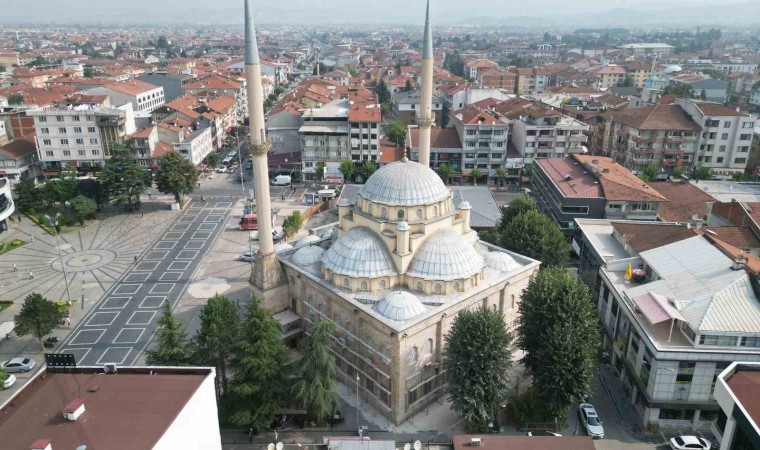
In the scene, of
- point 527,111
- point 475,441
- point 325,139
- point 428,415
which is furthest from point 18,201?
point 527,111

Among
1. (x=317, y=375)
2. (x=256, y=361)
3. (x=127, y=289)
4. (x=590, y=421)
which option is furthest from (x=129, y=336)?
(x=590, y=421)

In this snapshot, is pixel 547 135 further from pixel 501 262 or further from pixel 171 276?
pixel 171 276

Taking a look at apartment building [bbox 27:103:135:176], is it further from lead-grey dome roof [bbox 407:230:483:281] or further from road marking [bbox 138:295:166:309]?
lead-grey dome roof [bbox 407:230:483:281]

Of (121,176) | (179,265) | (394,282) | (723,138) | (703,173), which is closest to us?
(394,282)

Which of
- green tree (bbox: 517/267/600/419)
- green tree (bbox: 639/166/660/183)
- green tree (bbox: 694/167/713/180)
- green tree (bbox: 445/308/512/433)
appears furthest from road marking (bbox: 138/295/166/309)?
green tree (bbox: 694/167/713/180)

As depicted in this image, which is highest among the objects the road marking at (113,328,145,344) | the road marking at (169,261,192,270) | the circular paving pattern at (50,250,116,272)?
the circular paving pattern at (50,250,116,272)

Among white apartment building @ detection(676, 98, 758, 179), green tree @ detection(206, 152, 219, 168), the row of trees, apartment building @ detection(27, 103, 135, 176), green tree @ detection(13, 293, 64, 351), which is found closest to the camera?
the row of trees
